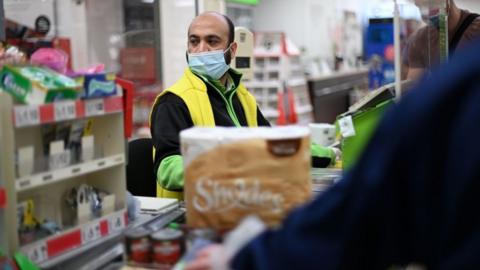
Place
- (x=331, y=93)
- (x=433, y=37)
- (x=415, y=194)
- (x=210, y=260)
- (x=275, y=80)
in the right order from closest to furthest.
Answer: (x=415, y=194)
(x=210, y=260)
(x=433, y=37)
(x=275, y=80)
(x=331, y=93)

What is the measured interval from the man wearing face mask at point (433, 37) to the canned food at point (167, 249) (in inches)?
76.1

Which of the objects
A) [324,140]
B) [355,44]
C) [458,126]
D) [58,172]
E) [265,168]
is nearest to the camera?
[458,126]

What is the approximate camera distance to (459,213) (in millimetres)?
841

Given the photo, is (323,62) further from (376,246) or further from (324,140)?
(376,246)

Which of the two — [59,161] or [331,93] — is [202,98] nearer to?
[59,161]

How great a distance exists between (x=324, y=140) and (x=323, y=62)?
587 centimetres

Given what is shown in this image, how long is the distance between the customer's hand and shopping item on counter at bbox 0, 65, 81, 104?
1.79 ft

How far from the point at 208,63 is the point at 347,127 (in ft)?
2.31

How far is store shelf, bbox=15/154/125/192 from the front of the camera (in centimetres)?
134

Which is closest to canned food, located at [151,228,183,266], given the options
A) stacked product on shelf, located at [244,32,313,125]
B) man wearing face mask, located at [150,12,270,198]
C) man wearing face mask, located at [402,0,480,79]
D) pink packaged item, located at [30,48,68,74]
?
pink packaged item, located at [30,48,68,74]

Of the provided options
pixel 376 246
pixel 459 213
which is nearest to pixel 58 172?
pixel 376 246

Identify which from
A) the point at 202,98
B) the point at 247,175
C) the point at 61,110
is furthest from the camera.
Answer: the point at 202,98

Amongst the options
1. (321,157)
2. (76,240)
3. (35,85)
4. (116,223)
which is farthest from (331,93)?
(35,85)

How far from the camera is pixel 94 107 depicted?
1.49 meters
